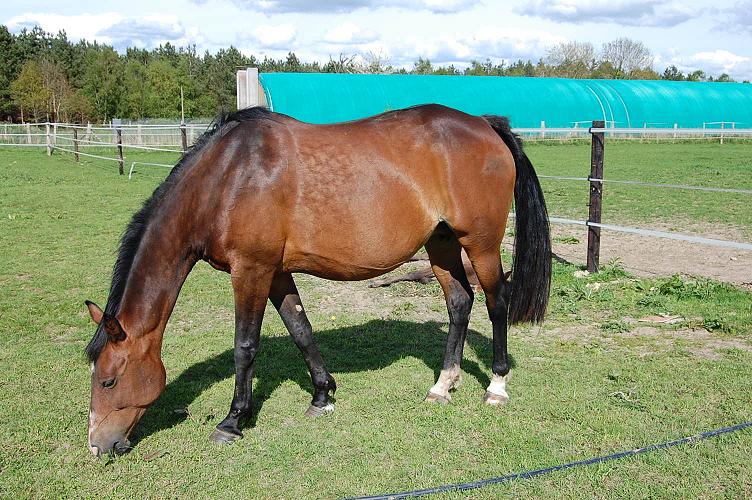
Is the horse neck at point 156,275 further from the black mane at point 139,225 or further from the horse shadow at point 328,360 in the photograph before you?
the horse shadow at point 328,360

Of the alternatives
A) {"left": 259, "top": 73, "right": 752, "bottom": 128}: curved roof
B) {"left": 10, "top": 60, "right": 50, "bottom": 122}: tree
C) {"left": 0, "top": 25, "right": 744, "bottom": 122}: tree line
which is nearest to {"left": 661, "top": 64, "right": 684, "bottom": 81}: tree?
{"left": 0, "top": 25, "right": 744, "bottom": 122}: tree line

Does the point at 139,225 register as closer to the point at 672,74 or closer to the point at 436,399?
the point at 436,399

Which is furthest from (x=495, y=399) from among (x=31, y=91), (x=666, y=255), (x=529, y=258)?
(x=31, y=91)

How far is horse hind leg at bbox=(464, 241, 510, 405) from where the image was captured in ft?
14.4

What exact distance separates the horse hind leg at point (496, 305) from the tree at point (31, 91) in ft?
182

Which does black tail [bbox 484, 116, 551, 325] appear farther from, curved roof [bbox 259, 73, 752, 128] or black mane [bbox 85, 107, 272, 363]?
curved roof [bbox 259, 73, 752, 128]

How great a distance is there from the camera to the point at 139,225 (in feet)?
12.7

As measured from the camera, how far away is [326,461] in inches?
144

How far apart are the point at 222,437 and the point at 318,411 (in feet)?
2.18

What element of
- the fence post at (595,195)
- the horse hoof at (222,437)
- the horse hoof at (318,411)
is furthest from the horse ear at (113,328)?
the fence post at (595,195)

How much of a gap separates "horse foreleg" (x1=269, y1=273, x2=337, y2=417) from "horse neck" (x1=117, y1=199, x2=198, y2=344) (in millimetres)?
715

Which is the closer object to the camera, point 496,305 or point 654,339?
point 496,305

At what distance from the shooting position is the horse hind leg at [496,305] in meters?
4.40

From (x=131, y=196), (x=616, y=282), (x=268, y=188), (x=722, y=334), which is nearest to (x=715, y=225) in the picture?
(x=616, y=282)
